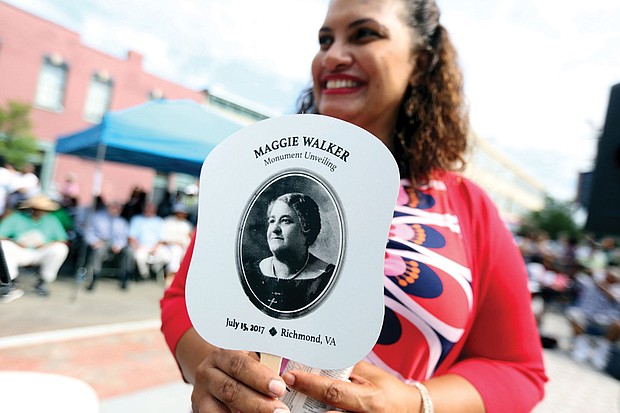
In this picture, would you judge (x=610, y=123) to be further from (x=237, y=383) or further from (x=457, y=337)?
(x=237, y=383)

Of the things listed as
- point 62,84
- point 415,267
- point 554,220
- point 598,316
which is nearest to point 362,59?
point 415,267

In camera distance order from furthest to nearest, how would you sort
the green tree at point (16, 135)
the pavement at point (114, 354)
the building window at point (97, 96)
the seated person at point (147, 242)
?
1. the building window at point (97, 96)
2. the green tree at point (16, 135)
3. the seated person at point (147, 242)
4. the pavement at point (114, 354)

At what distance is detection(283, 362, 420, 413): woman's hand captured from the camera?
595 mm

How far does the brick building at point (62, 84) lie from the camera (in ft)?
52.4

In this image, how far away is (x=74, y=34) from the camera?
56.7 ft

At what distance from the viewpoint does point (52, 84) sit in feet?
56.9

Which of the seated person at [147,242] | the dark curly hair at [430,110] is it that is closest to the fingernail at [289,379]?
the dark curly hair at [430,110]

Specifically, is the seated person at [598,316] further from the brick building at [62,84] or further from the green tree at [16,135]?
the green tree at [16,135]

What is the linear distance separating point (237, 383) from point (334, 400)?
0.48ft

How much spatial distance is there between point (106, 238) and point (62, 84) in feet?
49.5

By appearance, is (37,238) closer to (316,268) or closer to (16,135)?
(316,268)

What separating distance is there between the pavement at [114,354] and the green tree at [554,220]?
2909 cm

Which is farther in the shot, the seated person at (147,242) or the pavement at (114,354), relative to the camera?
the seated person at (147,242)

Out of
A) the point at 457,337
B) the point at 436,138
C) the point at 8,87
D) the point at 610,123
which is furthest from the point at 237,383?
the point at 8,87
